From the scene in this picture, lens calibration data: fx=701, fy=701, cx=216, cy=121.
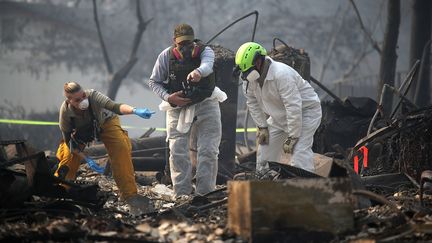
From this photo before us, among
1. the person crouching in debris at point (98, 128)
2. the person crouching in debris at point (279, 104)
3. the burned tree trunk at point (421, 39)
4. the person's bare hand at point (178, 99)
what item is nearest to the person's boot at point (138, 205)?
the person crouching in debris at point (98, 128)

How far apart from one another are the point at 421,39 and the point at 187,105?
8.09m

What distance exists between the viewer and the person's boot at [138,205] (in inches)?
297

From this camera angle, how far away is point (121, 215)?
7.30 meters

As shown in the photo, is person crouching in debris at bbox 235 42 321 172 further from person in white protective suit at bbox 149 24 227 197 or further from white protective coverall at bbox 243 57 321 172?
person in white protective suit at bbox 149 24 227 197

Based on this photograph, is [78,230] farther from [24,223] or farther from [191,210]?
[191,210]

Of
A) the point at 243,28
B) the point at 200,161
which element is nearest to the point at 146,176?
the point at 200,161

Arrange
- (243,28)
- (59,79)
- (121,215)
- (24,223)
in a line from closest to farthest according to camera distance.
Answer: (24,223) < (121,215) < (59,79) < (243,28)

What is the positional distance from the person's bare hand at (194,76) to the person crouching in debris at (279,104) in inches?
18.5

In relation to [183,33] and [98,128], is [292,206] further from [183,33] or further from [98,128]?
[183,33]

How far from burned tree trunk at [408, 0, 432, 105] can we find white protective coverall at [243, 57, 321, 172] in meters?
6.93

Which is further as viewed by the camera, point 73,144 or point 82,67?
point 82,67

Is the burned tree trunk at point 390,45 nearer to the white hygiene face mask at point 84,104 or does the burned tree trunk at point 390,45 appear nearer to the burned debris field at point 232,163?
the burned debris field at point 232,163

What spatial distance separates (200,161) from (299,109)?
1.40 m

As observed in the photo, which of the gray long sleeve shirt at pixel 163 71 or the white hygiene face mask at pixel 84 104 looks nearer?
the white hygiene face mask at pixel 84 104
